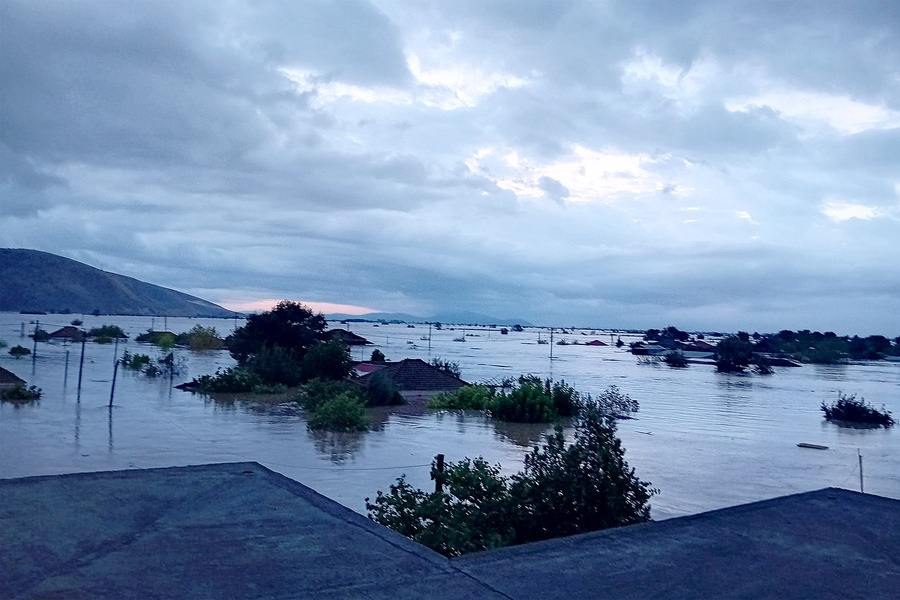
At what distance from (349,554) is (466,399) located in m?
28.8

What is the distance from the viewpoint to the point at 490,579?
18.7 feet

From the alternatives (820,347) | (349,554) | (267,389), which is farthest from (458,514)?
(820,347)

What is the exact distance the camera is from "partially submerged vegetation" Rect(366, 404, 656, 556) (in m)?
9.09

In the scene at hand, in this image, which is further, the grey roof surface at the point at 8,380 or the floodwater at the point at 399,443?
the grey roof surface at the point at 8,380

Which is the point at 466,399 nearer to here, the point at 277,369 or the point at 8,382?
the point at 277,369

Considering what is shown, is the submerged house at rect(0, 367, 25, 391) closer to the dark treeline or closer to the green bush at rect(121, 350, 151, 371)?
the green bush at rect(121, 350, 151, 371)

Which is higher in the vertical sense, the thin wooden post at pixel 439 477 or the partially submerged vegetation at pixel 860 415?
the thin wooden post at pixel 439 477

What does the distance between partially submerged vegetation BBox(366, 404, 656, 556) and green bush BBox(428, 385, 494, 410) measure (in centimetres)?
2420

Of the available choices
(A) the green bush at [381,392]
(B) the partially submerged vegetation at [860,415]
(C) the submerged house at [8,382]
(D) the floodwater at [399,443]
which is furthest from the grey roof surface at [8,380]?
(B) the partially submerged vegetation at [860,415]

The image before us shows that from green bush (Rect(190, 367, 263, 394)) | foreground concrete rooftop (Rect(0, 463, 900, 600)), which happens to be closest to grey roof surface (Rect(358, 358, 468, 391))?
green bush (Rect(190, 367, 263, 394))

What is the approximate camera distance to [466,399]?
3491cm

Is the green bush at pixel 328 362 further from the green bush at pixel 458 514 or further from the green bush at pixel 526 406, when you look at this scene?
the green bush at pixel 458 514

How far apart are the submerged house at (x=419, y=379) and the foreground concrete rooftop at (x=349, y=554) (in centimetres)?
2993

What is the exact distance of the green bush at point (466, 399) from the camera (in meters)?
34.4
